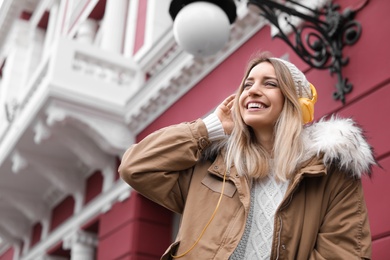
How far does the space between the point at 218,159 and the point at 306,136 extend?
329mm

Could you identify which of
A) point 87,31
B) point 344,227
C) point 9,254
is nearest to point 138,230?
point 87,31

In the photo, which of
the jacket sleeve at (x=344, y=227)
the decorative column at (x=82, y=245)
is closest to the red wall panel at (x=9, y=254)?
the decorative column at (x=82, y=245)

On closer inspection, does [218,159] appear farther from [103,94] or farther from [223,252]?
[103,94]

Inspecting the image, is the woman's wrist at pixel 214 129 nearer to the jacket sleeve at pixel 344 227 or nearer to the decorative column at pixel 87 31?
the jacket sleeve at pixel 344 227

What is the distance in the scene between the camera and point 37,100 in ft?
21.8

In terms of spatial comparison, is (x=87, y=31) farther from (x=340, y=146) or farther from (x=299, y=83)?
(x=340, y=146)

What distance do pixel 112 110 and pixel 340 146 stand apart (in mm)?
4917

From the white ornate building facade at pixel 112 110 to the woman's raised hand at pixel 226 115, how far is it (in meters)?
1.69

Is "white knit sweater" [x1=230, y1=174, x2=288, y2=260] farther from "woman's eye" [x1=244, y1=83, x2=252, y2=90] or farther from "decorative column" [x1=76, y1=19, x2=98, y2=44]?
"decorative column" [x1=76, y1=19, x2=98, y2=44]

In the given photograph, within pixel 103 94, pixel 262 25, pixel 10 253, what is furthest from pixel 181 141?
pixel 10 253

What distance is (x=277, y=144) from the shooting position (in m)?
2.05

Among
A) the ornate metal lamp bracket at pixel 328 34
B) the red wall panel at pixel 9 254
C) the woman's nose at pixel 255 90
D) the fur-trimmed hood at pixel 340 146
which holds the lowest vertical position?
the fur-trimmed hood at pixel 340 146

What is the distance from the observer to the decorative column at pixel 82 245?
23.6 ft

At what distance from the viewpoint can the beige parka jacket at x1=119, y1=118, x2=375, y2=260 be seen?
190cm
